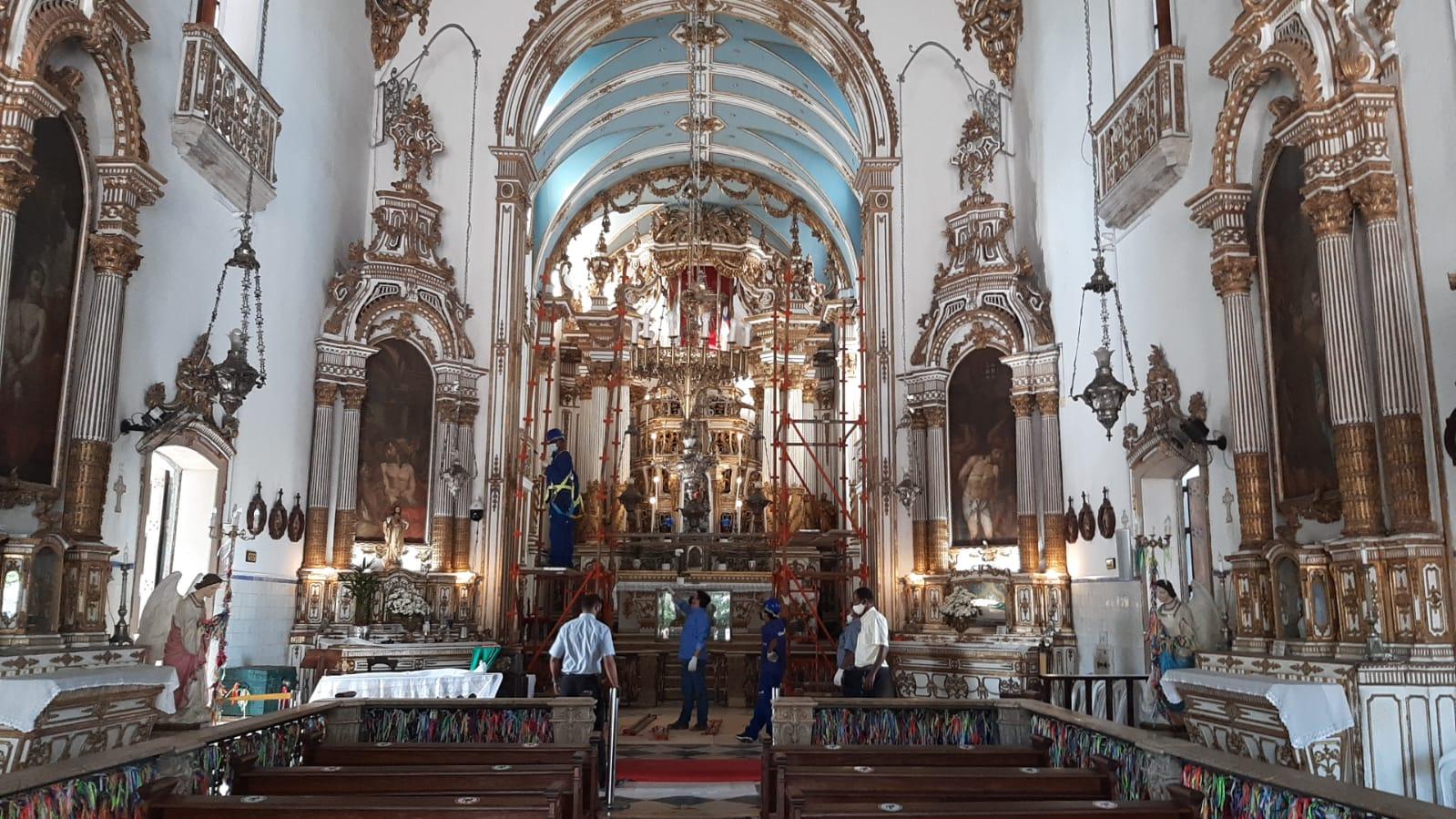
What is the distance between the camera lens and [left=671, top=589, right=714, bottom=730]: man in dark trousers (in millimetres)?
11812

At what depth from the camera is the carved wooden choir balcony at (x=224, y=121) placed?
10.5 meters

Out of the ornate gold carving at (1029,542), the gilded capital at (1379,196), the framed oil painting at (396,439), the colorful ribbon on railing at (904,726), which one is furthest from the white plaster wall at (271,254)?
the gilded capital at (1379,196)

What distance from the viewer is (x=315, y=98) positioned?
1384 centimetres

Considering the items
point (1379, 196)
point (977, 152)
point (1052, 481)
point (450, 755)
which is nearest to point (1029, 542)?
point (1052, 481)

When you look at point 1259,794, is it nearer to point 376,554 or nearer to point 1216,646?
point 1216,646

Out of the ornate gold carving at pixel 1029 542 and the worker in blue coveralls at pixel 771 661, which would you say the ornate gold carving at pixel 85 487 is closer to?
the worker in blue coveralls at pixel 771 661

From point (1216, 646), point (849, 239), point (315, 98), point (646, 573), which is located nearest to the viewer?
point (1216, 646)

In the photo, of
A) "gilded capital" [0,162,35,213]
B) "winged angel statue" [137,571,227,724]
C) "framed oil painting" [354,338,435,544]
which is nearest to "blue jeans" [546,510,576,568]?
"framed oil painting" [354,338,435,544]

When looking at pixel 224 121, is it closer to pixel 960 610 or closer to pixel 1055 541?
pixel 960 610

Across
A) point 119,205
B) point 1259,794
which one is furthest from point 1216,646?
point 119,205

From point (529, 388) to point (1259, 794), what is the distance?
14.2 meters

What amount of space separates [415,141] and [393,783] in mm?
12078

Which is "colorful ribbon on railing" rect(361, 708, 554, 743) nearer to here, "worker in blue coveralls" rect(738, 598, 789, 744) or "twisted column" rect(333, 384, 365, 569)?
"worker in blue coveralls" rect(738, 598, 789, 744)

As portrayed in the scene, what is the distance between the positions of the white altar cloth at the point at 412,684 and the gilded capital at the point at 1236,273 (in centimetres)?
774
